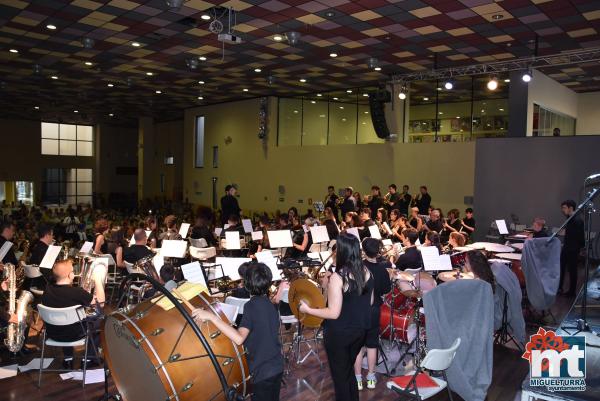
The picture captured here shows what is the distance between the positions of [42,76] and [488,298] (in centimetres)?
1648

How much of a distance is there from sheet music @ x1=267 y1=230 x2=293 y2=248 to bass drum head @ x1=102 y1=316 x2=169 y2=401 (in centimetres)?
527

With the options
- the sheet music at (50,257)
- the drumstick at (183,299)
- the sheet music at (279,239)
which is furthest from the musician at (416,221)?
the drumstick at (183,299)

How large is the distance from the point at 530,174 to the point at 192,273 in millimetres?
10509

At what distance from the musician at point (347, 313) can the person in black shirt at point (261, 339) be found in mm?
598

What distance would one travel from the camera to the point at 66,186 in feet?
103

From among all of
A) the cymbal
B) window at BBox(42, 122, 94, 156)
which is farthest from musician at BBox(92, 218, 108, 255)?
window at BBox(42, 122, 94, 156)

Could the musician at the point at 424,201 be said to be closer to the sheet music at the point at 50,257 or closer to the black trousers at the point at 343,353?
the sheet music at the point at 50,257

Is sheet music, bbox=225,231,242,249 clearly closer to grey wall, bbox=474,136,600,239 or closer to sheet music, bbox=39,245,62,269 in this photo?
sheet music, bbox=39,245,62,269

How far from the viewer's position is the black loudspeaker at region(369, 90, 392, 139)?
48.7ft

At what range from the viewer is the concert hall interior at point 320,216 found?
396cm

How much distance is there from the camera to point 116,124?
31.8m

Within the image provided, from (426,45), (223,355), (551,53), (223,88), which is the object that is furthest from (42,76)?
(223,355)

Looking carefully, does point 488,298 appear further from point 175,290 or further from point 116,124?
point 116,124

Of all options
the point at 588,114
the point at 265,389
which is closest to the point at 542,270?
the point at 265,389
